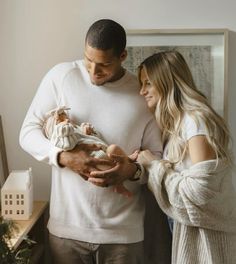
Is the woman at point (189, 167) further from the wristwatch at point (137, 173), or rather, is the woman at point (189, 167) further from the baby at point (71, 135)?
the baby at point (71, 135)

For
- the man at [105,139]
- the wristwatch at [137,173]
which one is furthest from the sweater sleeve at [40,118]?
the wristwatch at [137,173]

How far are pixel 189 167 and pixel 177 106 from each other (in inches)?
8.9

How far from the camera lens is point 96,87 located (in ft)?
6.13

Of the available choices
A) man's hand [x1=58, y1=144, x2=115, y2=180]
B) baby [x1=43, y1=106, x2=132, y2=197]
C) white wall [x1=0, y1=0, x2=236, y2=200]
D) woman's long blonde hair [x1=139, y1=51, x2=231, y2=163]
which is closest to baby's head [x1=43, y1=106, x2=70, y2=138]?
baby [x1=43, y1=106, x2=132, y2=197]

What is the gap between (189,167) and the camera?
1.80 m

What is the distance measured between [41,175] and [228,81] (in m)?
0.95

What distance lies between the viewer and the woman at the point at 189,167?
5.71 ft

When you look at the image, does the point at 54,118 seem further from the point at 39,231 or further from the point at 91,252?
the point at 39,231

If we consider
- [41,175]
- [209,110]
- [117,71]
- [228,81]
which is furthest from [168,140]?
[41,175]

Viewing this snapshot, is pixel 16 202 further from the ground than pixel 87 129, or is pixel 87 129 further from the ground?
pixel 87 129

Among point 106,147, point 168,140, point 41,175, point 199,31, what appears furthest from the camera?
point 41,175

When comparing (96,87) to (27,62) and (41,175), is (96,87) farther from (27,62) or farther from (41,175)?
(41,175)

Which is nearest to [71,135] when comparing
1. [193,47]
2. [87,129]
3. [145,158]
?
[87,129]

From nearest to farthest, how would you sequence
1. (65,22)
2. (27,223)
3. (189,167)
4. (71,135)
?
(71,135), (189,167), (27,223), (65,22)
